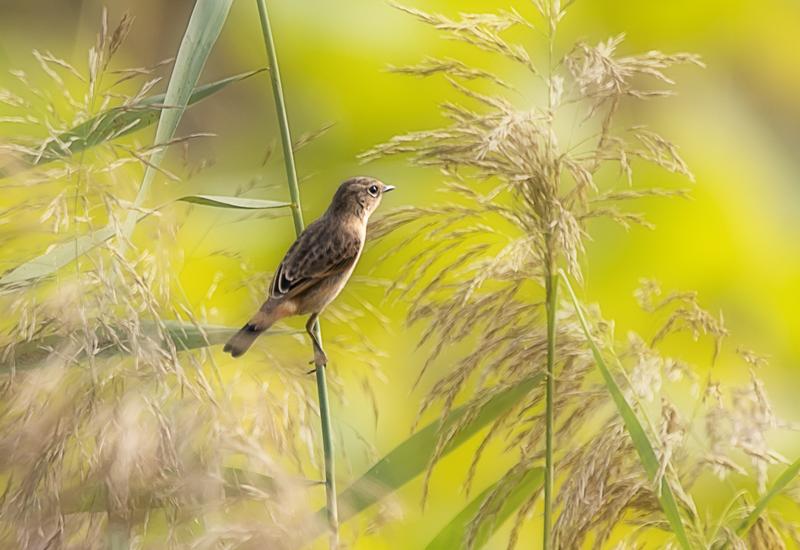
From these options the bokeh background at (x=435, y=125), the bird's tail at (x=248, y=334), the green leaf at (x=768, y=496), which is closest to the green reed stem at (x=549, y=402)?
the green leaf at (x=768, y=496)

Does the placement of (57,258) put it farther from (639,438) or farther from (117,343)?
(639,438)

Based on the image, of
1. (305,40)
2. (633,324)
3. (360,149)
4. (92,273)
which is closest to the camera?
(92,273)

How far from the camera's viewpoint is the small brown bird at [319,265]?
4.55ft

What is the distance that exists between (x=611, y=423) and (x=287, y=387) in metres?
0.33

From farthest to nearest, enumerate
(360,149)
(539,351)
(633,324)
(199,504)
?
(360,149)
(633,324)
(539,351)
(199,504)

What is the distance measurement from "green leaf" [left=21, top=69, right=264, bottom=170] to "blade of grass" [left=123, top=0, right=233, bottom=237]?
0.02m

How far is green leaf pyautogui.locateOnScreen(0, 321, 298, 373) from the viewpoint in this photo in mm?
1075

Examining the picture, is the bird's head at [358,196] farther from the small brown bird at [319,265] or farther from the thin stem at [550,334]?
the thin stem at [550,334]

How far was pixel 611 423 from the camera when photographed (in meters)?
1.19

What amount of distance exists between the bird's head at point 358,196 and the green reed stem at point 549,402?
0.60m

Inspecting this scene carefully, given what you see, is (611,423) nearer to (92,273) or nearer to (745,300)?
(92,273)

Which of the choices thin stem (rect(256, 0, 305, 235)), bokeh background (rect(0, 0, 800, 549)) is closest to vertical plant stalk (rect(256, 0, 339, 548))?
thin stem (rect(256, 0, 305, 235))

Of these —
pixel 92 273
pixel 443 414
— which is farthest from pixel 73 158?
pixel 443 414

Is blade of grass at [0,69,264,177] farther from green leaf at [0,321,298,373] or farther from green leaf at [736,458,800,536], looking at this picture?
green leaf at [736,458,800,536]
